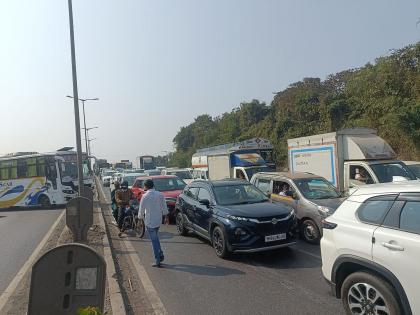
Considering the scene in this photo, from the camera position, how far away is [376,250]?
450 centimetres

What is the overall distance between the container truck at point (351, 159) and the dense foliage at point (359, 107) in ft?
33.2

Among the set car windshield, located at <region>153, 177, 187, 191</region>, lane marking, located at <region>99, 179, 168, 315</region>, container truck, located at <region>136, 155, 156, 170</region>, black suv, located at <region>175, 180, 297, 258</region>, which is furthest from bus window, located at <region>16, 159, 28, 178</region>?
container truck, located at <region>136, 155, 156, 170</region>

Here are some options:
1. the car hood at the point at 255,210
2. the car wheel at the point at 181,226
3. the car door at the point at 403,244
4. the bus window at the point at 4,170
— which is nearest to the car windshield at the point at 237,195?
the car hood at the point at 255,210

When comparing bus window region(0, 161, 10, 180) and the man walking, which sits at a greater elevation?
bus window region(0, 161, 10, 180)

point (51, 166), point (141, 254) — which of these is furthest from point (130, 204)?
point (51, 166)

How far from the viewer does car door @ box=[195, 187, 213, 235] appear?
31.5 ft

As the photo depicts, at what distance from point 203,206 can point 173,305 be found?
3.98m

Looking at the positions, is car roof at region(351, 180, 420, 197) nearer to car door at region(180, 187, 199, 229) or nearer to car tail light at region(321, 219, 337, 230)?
car tail light at region(321, 219, 337, 230)

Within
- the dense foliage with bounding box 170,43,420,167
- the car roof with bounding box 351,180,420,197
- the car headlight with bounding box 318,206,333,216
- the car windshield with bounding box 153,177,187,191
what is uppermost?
the dense foliage with bounding box 170,43,420,167

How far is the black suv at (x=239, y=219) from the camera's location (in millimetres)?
8422

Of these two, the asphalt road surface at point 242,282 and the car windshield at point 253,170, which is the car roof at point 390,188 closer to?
the asphalt road surface at point 242,282

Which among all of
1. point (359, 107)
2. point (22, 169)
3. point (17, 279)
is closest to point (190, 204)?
point (17, 279)

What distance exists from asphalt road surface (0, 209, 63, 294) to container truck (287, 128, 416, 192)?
895 centimetres

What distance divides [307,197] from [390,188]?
18.5 feet
